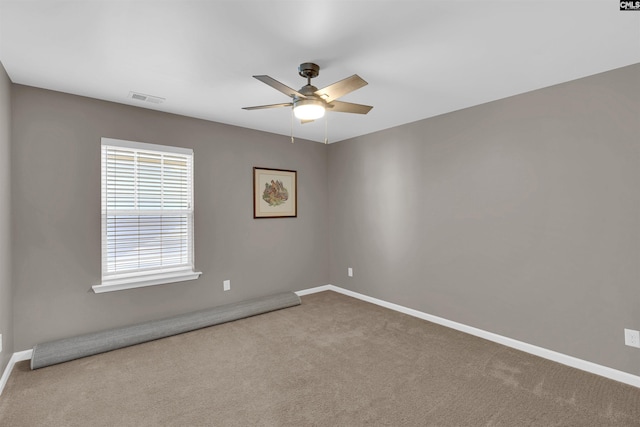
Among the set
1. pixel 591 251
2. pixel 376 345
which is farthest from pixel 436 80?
pixel 376 345

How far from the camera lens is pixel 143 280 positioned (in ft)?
10.9

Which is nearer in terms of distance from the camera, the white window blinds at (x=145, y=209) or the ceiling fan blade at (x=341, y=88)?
the ceiling fan blade at (x=341, y=88)

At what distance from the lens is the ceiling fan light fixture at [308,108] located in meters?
2.30

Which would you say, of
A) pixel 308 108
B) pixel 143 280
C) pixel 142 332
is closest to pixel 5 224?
pixel 143 280

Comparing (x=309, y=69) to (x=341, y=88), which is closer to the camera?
(x=341, y=88)

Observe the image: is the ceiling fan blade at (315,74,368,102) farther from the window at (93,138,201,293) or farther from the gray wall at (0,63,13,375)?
the gray wall at (0,63,13,375)

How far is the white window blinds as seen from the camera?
319 cm

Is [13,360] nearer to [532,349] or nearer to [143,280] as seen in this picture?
[143,280]

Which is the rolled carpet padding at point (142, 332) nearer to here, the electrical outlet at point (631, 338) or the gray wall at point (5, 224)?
the gray wall at point (5, 224)

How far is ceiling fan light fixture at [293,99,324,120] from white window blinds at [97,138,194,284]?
1939mm

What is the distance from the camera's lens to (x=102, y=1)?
1.65m

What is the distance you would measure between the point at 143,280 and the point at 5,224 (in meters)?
1.23

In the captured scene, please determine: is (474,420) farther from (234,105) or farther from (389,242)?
(234,105)

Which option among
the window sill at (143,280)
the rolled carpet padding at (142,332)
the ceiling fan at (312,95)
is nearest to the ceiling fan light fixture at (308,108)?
the ceiling fan at (312,95)
